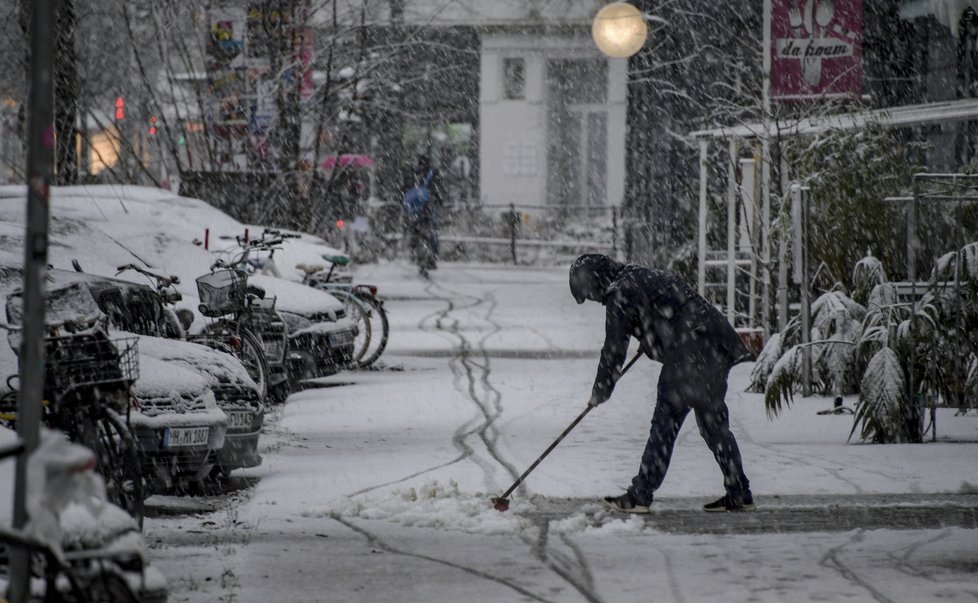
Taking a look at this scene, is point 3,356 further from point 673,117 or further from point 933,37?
point 673,117

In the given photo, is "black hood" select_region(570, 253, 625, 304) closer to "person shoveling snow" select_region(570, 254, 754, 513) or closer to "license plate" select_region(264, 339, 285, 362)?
"person shoveling snow" select_region(570, 254, 754, 513)

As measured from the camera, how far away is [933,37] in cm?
1986

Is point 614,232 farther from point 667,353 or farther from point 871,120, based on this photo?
point 667,353

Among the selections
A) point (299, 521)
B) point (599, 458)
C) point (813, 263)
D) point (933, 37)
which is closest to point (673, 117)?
point (933, 37)

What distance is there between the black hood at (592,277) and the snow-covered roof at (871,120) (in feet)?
14.1

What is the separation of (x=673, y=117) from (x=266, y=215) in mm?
6707

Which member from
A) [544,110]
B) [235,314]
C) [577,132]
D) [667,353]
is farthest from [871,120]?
[577,132]

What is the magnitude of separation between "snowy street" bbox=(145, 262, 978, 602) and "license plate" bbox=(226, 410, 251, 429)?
401 mm

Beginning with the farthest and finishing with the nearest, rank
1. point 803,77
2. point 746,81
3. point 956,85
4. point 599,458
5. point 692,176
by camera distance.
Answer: point 692,176
point 746,81
point 956,85
point 803,77
point 599,458

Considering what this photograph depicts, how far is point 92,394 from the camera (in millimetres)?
6688

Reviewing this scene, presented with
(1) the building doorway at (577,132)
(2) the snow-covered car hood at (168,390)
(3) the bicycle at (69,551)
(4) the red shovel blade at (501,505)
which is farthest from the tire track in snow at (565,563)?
(1) the building doorway at (577,132)

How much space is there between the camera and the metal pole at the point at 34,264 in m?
4.07

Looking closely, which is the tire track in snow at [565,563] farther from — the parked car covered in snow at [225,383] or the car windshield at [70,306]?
the car windshield at [70,306]

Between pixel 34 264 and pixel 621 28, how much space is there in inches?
705
